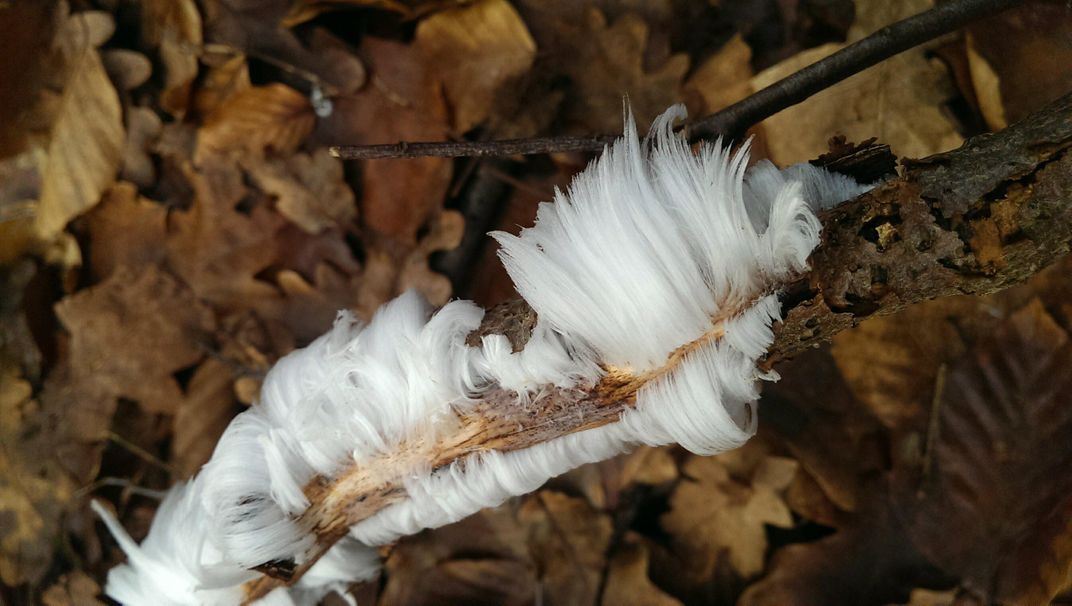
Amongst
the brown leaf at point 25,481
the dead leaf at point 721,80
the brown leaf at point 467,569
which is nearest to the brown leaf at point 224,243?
the brown leaf at point 25,481


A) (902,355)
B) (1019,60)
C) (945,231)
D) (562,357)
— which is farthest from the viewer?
(902,355)

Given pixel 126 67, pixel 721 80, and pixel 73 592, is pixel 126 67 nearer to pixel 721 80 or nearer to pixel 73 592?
pixel 73 592

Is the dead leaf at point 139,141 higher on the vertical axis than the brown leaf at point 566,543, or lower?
higher

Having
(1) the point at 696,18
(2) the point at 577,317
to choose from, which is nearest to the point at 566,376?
(2) the point at 577,317

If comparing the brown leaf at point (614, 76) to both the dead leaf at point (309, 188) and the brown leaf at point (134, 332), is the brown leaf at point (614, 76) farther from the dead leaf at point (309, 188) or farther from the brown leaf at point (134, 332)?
the brown leaf at point (134, 332)

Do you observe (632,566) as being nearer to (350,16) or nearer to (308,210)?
(308,210)

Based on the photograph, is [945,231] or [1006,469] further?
[1006,469]

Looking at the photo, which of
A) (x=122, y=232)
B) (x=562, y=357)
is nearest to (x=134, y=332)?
(x=122, y=232)
